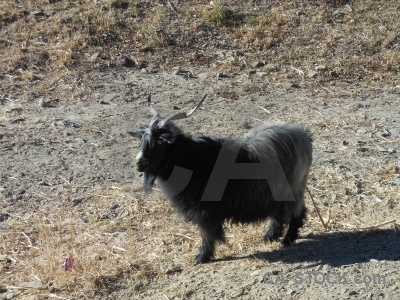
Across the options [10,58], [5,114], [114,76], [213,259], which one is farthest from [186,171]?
[10,58]

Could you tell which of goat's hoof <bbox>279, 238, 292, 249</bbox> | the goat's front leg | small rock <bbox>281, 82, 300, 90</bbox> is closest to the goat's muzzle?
the goat's front leg

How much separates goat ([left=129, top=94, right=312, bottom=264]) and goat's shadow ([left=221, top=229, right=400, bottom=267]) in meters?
0.50

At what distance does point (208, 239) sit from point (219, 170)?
2.35 feet

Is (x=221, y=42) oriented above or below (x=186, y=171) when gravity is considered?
below

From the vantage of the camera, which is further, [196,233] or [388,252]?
[196,233]

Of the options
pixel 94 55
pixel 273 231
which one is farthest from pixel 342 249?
pixel 94 55

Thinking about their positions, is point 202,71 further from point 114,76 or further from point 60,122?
point 60,122

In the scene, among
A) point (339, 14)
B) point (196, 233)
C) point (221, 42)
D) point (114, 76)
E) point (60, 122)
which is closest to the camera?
point (196, 233)

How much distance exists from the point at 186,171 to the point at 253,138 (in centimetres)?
74

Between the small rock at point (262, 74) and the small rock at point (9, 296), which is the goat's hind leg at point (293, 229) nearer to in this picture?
the small rock at point (9, 296)

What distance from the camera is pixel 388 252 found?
22.0ft

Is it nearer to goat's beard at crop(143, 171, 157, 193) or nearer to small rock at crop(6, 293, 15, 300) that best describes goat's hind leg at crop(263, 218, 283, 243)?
goat's beard at crop(143, 171, 157, 193)

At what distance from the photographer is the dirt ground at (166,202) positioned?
Answer: 255 inches

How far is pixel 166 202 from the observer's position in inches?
327
